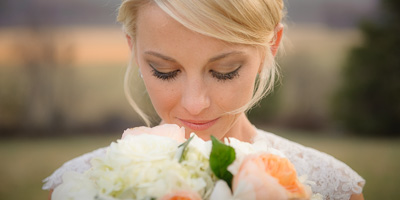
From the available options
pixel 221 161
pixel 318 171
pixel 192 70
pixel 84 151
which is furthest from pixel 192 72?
pixel 84 151

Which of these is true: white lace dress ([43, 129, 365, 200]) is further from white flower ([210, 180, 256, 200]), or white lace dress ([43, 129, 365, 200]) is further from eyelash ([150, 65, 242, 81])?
white flower ([210, 180, 256, 200])

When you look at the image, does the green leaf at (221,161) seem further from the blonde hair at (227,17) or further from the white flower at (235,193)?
the blonde hair at (227,17)

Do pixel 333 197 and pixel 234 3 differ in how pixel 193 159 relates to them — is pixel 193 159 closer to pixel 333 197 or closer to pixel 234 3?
pixel 234 3

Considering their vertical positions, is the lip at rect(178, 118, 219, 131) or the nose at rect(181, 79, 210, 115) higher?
the nose at rect(181, 79, 210, 115)

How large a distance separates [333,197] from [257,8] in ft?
4.12

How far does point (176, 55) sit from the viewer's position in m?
1.85

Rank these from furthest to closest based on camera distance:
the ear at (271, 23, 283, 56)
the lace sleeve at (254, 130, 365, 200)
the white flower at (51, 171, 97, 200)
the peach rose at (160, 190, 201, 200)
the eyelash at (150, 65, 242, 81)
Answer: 1. the lace sleeve at (254, 130, 365, 200)
2. the ear at (271, 23, 283, 56)
3. the eyelash at (150, 65, 242, 81)
4. the white flower at (51, 171, 97, 200)
5. the peach rose at (160, 190, 201, 200)

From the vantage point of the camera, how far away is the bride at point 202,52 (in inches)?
72.2

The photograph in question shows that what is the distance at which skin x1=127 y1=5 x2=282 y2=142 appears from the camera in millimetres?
1844

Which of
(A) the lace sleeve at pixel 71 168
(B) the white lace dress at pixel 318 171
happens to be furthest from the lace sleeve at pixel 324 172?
(A) the lace sleeve at pixel 71 168

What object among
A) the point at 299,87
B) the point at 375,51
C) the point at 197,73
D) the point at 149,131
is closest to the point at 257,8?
the point at 197,73

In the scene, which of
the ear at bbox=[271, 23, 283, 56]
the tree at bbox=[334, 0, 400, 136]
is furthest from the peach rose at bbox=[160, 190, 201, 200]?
the tree at bbox=[334, 0, 400, 136]

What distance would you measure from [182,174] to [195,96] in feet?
2.51

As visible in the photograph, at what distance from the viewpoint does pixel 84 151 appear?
823cm
